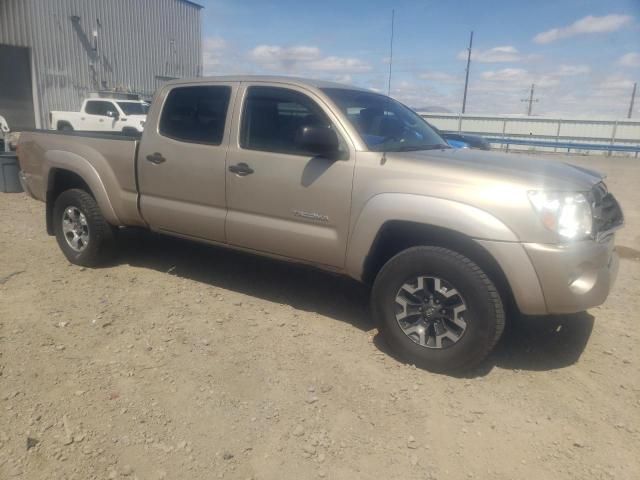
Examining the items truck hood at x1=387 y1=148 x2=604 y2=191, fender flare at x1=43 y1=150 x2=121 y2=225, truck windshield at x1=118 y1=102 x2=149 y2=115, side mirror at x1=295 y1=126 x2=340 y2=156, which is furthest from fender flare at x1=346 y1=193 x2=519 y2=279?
truck windshield at x1=118 y1=102 x2=149 y2=115

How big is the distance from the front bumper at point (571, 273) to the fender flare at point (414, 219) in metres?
0.21

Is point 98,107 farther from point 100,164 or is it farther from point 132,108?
point 100,164

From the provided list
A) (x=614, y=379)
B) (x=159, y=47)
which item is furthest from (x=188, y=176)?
(x=159, y=47)

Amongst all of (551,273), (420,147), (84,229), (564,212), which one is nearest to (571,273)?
(551,273)

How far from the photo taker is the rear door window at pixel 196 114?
14.0ft

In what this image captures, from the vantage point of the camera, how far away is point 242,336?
387 centimetres

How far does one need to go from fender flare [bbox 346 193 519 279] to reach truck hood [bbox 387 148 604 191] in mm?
179

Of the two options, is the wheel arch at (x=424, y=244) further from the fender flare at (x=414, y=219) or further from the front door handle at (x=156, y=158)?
the front door handle at (x=156, y=158)

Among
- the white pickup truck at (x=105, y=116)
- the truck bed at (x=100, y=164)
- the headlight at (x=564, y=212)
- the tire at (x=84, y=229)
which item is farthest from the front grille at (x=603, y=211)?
the white pickup truck at (x=105, y=116)

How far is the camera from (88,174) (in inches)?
193

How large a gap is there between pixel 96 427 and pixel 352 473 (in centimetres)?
138

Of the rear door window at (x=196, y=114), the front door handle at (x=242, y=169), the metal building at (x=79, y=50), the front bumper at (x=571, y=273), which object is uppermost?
the metal building at (x=79, y=50)

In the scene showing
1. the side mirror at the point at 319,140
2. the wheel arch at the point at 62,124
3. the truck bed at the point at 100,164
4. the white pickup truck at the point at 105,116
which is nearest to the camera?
the side mirror at the point at 319,140

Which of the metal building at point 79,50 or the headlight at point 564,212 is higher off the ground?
the metal building at point 79,50
